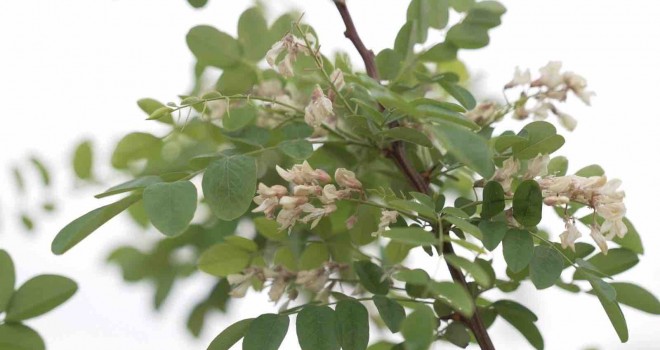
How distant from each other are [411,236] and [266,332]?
15 cm

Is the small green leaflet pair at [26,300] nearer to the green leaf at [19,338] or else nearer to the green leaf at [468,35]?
the green leaf at [19,338]

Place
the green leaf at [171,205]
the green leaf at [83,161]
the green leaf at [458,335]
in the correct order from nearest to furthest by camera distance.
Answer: the green leaf at [171,205]
the green leaf at [458,335]
the green leaf at [83,161]

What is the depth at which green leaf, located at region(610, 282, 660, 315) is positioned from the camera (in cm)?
61

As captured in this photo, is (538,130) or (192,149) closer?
(538,130)

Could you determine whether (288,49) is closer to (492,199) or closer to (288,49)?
(288,49)

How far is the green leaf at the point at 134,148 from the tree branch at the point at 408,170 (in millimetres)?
212

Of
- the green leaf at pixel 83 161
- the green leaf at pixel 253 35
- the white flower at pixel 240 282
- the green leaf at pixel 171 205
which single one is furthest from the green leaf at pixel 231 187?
the green leaf at pixel 83 161

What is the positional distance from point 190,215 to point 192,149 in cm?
25

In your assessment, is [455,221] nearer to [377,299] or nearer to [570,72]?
[377,299]

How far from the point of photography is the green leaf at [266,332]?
53 cm

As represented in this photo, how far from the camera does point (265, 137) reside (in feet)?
2.06

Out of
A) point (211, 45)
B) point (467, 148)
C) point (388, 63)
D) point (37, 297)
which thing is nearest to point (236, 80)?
point (211, 45)

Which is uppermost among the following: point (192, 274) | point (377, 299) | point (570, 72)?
point (570, 72)

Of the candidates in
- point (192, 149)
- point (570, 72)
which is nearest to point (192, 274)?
point (192, 149)
